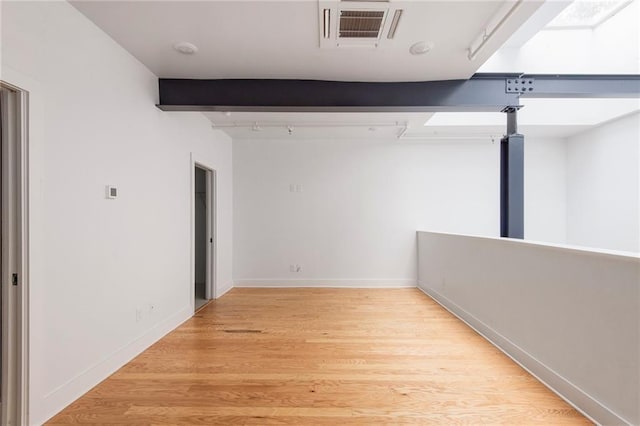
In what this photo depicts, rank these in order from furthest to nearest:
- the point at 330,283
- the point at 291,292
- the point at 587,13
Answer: the point at 330,283 → the point at 291,292 → the point at 587,13

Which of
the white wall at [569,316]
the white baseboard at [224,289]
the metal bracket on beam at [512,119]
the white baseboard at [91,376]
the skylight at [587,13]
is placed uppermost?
the skylight at [587,13]

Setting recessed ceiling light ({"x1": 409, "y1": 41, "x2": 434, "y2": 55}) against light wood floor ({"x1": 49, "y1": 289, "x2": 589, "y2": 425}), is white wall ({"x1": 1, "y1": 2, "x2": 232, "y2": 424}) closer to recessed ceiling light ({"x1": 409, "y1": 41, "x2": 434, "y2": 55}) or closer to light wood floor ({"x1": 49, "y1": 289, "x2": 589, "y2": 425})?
light wood floor ({"x1": 49, "y1": 289, "x2": 589, "y2": 425})

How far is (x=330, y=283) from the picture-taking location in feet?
17.3

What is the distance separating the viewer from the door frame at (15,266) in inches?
65.4

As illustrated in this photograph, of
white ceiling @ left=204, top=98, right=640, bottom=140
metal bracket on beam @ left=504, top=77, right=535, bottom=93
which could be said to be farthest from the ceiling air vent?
white ceiling @ left=204, top=98, right=640, bottom=140

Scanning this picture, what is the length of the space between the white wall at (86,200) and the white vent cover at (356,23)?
5.65 ft

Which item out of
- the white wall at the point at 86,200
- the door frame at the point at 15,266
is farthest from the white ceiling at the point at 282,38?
the door frame at the point at 15,266

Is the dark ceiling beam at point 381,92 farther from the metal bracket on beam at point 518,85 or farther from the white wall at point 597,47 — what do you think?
the white wall at point 597,47

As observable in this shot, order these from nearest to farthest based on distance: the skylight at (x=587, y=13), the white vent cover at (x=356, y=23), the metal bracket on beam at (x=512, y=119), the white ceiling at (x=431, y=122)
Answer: the white vent cover at (x=356, y=23)
the metal bracket on beam at (x=512, y=119)
the skylight at (x=587, y=13)
the white ceiling at (x=431, y=122)

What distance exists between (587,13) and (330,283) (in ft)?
16.7

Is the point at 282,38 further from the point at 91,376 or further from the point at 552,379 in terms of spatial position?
the point at 552,379

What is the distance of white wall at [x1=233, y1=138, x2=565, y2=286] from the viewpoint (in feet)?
17.3

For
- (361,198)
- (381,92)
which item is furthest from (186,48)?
(361,198)

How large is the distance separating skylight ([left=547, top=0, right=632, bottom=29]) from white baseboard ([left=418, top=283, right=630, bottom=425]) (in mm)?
3680
